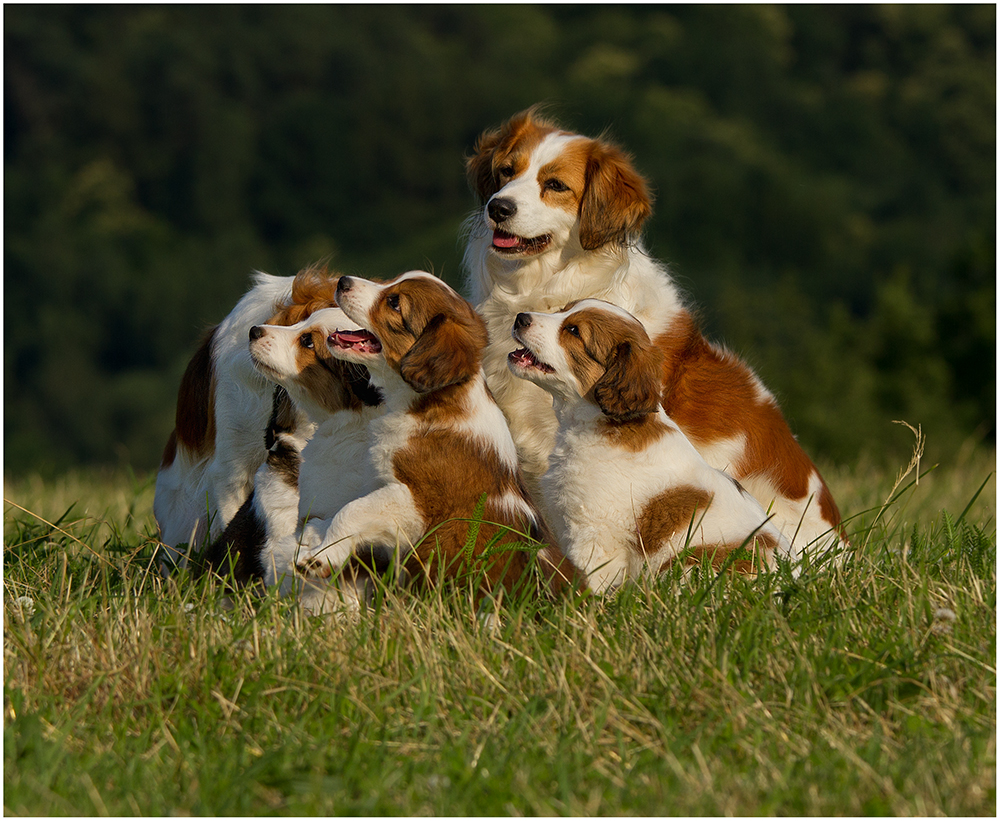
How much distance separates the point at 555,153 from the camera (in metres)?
5.34

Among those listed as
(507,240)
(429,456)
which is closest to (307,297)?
(507,240)

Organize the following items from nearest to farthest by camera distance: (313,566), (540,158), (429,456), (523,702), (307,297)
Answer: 1. (523,702)
2. (313,566)
3. (429,456)
4. (307,297)
5. (540,158)

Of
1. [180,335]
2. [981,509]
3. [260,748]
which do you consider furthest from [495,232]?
[180,335]

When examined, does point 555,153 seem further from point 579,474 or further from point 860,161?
point 860,161

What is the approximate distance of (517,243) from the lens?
206 inches

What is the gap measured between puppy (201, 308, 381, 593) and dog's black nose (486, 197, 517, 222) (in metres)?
0.97

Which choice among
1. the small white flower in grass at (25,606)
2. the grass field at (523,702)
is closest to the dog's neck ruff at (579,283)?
the grass field at (523,702)

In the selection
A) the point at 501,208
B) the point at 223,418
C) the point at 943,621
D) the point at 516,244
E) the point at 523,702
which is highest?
the point at 501,208

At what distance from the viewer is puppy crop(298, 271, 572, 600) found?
4.03 meters

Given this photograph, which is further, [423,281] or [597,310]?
[597,310]

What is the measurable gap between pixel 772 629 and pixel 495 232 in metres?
2.38

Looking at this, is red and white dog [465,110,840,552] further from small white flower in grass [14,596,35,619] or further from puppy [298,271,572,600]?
small white flower in grass [14,596,35,619]

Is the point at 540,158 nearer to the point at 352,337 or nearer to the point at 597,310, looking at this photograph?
the point at 597,310

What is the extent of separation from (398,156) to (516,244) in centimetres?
6950
